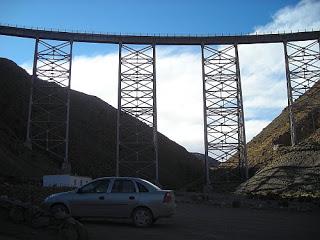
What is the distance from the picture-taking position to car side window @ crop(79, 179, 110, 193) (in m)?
10.8

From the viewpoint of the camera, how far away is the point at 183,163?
199 feet

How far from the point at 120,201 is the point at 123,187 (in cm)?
40

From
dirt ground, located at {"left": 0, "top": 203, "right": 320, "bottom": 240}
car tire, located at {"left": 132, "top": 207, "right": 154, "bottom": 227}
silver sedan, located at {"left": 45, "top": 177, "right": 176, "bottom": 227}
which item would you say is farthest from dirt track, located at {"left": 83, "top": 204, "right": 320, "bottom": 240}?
silver sedan, located at {"left": 45, "top": 177, "right": 176, "bottom": 227}

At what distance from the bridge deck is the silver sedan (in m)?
21.1

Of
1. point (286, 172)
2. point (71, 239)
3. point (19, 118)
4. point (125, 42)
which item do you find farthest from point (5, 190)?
point (19, 118)

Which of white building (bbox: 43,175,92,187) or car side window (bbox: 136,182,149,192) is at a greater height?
white building (bbox: 43,175,92,187)

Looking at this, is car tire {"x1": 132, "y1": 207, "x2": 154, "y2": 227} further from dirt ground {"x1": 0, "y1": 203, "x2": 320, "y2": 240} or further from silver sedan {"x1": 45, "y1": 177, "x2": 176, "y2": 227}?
dirt ground {"x1": 0, "y1": 203, "x2": 320, "y2": 240}

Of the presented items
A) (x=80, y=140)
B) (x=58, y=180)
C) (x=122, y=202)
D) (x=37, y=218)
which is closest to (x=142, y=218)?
(x=122, y=202)

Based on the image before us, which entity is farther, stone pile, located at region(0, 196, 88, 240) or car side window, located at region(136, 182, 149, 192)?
car side window, located at region(136, 182, 149, 192)

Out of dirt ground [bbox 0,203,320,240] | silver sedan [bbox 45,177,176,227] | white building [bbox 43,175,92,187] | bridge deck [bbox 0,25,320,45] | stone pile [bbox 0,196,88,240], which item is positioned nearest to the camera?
stone pile [bbox 0,196,88,240]

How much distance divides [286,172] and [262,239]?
16.5 m

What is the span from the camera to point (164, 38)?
101 feet

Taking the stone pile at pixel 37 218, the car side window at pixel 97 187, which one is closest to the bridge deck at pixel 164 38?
the car side window at pixel 97 187

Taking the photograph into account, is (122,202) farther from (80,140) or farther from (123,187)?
(80,140)
